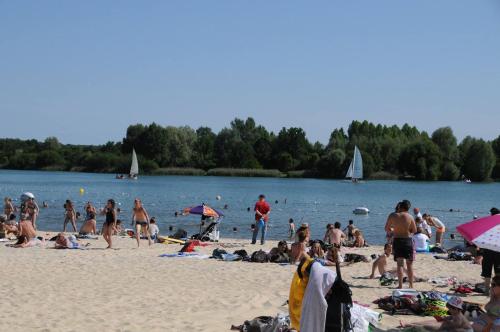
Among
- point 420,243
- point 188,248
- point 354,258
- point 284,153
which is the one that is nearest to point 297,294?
point 354,258

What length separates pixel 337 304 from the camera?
6.14 metres

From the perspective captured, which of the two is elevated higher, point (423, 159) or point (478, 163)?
point (423, 159)

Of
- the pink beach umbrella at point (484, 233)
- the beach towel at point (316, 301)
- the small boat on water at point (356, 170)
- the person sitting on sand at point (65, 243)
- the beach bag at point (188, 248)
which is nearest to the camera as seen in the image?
the beach towel at point (316, 301)

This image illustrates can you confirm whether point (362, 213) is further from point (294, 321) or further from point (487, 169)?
point (487, 169)

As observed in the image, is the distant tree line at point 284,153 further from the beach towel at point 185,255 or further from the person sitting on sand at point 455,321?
the person sitting on sand at point 455,321

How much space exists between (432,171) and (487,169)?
9671mm

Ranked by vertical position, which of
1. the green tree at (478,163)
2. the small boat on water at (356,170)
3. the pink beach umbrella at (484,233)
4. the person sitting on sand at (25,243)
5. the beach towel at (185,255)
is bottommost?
the person sitting on sand at (25,243)

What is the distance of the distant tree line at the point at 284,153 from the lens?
96062 mm

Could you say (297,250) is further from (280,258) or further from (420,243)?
(420,243)

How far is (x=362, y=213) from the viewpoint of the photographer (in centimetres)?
3788

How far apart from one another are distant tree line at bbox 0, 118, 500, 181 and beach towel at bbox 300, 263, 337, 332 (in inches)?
3549

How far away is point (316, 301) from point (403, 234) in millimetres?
4787

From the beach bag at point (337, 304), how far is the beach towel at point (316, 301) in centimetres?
7

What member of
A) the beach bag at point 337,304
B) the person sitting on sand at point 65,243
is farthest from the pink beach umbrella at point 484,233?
the person sitting on sand at point 65,243
